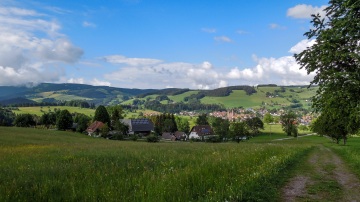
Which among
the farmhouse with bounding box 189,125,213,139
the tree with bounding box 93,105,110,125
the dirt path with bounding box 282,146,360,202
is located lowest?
the farmhouse with bounding box 189,125,213,139

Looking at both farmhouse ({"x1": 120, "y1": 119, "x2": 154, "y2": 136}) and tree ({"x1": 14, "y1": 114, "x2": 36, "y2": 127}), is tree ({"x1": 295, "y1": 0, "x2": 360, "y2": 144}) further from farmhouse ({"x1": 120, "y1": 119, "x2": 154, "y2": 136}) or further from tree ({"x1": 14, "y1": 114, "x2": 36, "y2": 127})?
tree ({"x1": 14, "y1": 114, "x2": 36, "y2": 127})

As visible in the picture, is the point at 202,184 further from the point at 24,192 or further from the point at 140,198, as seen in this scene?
the point at 24,192

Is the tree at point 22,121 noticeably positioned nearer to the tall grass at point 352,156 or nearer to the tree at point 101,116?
the tree at point 101,116

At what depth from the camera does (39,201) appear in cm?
920

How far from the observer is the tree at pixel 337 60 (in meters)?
18.9

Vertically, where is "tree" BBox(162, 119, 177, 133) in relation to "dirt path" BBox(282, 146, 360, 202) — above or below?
below

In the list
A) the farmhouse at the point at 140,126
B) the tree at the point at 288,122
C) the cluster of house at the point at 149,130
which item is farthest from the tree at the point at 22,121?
the tree at the point at 288,122

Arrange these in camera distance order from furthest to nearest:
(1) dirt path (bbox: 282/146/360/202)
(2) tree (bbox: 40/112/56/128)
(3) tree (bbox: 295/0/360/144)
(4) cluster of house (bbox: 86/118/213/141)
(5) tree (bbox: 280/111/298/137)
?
(5) tree (bbox: 280/111/298/137), (4) cluster of house (bbox: 86/118/213/141), (2) tree (bbox: 40/112/56/128), (3) tree (bbox: 295/0/360/144), (1) dirt path (bbox: 282/146/360/202)

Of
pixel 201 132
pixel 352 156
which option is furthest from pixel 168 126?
pixel 352 156

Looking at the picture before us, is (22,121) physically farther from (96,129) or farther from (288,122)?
(288,122)

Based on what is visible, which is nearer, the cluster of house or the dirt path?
the dirt path

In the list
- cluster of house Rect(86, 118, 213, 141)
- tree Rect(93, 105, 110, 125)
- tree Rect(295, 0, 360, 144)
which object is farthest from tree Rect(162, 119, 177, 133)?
tree Rect(295, 0, 360, 144)

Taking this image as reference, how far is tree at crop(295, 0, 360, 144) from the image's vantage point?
1894 centimetres

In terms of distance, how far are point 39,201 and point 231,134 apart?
11071cm
